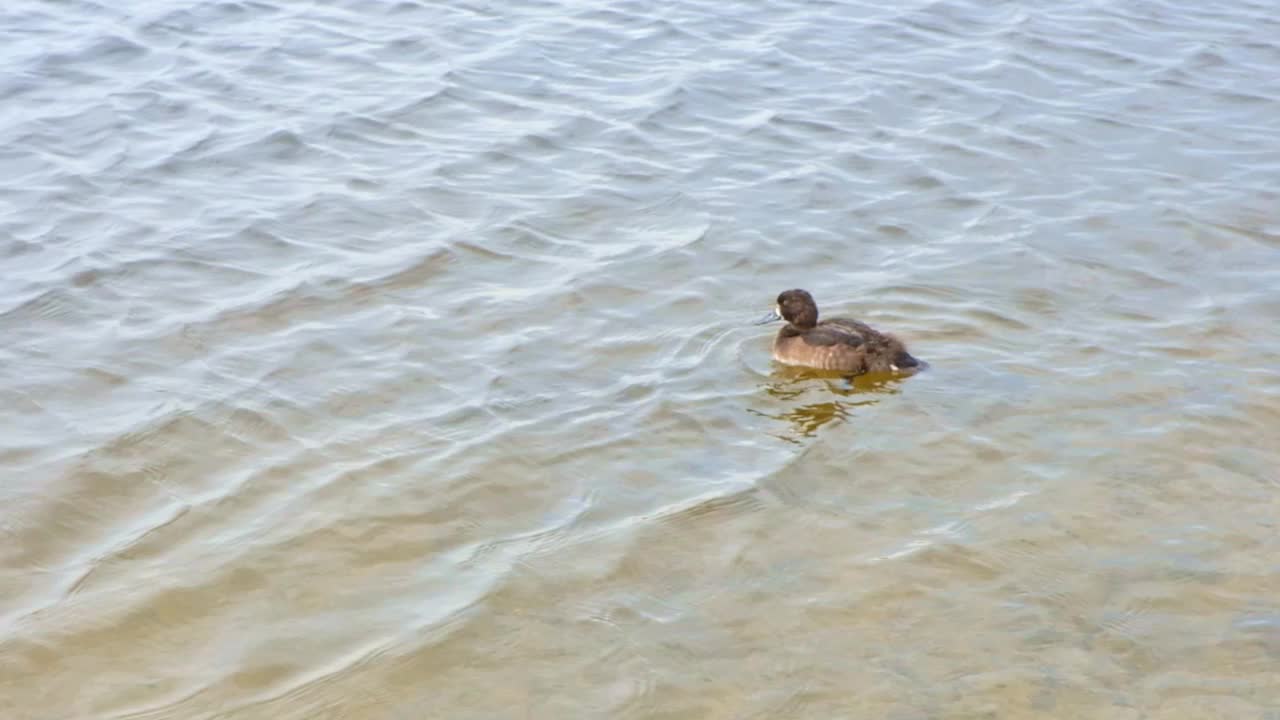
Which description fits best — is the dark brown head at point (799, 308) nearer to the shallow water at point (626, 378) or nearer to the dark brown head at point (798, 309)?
the dark brown head at point (798, 309)

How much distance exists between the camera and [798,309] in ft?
29.5

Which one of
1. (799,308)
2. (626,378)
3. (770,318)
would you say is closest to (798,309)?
(799,308)

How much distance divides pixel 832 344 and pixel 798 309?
0.37 metres

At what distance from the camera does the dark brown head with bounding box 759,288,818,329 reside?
898 cm

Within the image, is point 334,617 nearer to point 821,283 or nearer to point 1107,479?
point 1107,479

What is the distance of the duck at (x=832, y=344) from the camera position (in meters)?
Answer: 8.60

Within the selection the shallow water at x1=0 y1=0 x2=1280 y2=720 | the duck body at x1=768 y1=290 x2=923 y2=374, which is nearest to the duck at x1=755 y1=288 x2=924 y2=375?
the duck body at x1=768 y1=290 x2=923 y2=374

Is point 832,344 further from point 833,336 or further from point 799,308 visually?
point 799,308

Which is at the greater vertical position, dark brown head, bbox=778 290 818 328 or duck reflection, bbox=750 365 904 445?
dark brown head, bbox=778 290 818 328

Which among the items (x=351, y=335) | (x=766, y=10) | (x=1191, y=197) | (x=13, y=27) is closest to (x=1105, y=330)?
(x=1191, y=197)

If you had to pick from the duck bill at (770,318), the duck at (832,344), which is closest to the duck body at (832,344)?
the duck at (832,344)

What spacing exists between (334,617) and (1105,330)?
15.9 ft

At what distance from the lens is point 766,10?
51.0 feet

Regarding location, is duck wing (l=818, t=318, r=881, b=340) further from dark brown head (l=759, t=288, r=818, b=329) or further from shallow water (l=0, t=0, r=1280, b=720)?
shallow water (l=0, t=0, r=1280, b=720)
